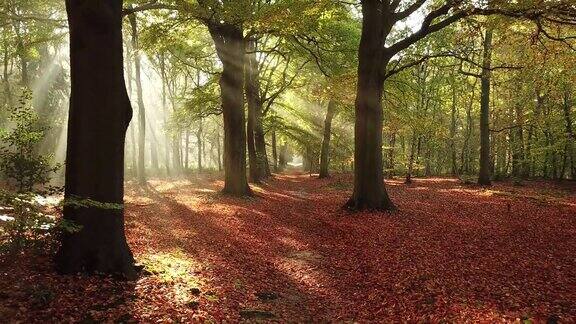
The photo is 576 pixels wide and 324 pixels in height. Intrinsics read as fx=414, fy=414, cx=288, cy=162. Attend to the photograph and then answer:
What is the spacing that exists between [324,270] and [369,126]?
24.1ft

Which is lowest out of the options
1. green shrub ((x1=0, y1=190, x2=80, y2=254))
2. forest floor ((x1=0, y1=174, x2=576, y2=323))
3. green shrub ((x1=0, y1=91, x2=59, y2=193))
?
forest floor ((x1=0, y1=174, x2=576, y2=323))

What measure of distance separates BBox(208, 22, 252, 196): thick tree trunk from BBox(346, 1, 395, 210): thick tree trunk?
5.79 meters

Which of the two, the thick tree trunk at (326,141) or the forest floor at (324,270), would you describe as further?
the thick tree trunk at (326,141)

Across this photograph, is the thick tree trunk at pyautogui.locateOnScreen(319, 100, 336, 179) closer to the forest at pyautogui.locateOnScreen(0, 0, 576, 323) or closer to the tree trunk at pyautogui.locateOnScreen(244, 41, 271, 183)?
the tree trunk at pyautogui.locateOnScreen(244, 41, 271, 183)

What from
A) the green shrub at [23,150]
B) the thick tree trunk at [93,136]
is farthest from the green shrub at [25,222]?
the green shrub at [23,150]

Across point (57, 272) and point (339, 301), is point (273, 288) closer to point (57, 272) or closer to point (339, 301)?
point (339, 301)

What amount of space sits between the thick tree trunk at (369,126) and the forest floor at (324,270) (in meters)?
0.78

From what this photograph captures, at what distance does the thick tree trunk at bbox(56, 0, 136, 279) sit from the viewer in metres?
6.37

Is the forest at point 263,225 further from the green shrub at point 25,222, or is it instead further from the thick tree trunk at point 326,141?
the thick tree trunk at point 326,141

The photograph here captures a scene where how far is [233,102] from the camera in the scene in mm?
18203

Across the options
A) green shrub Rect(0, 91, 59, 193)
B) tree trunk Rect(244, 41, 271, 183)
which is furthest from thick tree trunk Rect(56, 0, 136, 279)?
tree trunk Rect(244, 41, 271, 183)

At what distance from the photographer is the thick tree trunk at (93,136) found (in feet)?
20.9

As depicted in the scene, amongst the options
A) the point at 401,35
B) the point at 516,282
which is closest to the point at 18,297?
the point at 516,282

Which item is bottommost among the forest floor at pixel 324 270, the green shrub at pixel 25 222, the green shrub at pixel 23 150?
the forest floor at pixel 324 270
